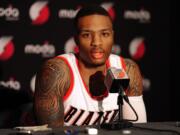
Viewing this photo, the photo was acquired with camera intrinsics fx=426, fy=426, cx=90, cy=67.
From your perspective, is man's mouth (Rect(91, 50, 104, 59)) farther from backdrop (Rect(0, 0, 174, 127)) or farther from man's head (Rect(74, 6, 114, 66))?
backdrop (Rect(0, 0, 174, 127))

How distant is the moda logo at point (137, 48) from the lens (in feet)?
13.5

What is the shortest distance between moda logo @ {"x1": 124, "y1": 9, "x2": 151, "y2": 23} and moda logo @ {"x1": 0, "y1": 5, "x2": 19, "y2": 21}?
1045 mm

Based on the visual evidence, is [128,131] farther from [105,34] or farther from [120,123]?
[105,34]

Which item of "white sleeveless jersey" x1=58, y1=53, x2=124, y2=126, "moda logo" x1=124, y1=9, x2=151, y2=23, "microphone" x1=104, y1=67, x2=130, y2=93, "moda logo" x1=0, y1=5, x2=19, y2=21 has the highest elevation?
"moda logo" x1=0, y1=5, x2=19, y2=21

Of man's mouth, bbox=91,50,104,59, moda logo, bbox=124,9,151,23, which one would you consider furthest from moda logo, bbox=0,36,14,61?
man's mouth, bbox=91,50,104,59

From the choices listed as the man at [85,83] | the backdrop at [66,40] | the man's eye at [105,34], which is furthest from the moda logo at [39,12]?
the man's eye at [105,34]

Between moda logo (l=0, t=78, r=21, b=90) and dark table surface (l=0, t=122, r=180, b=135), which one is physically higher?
dark table surface (l=0, t=122, r=180, b=135)

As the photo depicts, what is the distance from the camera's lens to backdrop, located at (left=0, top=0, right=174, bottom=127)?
12.1 ft

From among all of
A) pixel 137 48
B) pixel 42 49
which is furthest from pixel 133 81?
pixel 137 48

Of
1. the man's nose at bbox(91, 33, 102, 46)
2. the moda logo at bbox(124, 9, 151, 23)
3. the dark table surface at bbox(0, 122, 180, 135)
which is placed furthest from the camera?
the moda logo at bbox(124, 9, 151, 23)

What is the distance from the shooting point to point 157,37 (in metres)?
4.23

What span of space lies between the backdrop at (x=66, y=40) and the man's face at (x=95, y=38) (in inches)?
45.6

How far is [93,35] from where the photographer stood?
2.16m

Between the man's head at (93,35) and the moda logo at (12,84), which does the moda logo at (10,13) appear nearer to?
the moda logo at (12,84)
